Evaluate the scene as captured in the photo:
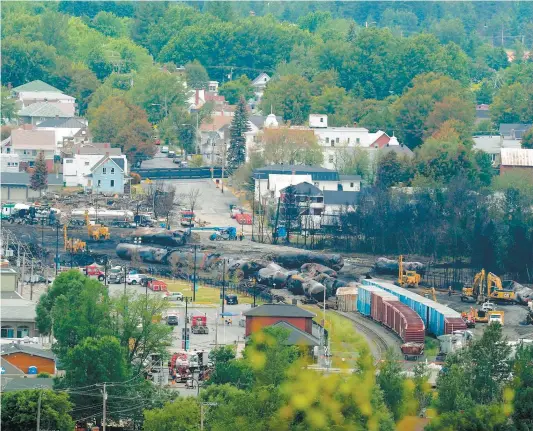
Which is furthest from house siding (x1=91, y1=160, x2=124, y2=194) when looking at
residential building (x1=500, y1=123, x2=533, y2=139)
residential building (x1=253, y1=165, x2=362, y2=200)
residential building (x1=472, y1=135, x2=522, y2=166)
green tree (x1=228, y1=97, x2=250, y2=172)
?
residential building (x1=500, y1=123, x2=533, y2=139)

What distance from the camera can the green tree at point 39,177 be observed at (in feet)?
190

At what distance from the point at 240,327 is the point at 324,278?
6284 millimetres

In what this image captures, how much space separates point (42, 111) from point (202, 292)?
3276cm

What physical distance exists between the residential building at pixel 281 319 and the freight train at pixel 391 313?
1.94 m

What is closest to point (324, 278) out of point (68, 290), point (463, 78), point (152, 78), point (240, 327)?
point (240, 327)

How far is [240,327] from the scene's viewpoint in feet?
127

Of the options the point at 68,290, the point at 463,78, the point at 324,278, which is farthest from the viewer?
the point at 463,78

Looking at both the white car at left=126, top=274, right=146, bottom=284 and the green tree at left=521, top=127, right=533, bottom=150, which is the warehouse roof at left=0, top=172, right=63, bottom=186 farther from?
the green tree at left=521, top=127, right=533, bottom=150

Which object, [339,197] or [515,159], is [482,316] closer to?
[339,197]

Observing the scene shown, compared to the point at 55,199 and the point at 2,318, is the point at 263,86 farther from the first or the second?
the point at 2,318

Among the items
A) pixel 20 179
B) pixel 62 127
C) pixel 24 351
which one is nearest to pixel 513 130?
pixel 62 127

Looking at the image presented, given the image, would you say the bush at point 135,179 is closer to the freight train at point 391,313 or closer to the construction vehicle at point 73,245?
the construction vehicle at point 73,245

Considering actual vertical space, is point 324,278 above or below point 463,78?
below

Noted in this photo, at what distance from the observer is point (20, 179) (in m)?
58.2
